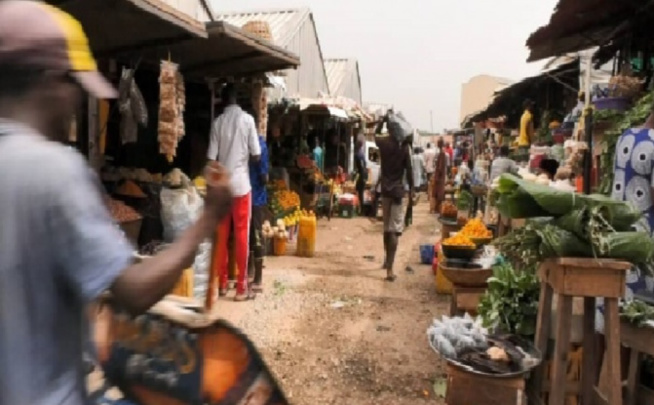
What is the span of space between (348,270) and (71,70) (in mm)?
7920

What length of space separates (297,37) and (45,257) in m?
21.6

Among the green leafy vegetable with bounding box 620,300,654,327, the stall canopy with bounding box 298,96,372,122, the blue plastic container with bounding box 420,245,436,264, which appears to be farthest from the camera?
the stall canopy with bounding box 298,96,372,122

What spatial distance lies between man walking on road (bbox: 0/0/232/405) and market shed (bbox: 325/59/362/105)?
30.1m

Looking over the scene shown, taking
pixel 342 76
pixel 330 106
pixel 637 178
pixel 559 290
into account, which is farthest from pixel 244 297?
pixel 342 76

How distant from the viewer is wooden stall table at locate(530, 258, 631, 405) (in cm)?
333

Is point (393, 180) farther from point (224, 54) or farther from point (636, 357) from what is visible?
point (636, 357)

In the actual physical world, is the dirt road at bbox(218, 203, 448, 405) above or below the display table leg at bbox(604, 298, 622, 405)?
below

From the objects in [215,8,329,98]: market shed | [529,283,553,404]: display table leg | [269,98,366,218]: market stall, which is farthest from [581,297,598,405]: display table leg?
[215,8,329,98]: market shed

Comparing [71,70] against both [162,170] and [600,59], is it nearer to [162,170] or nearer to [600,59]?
[162,170]

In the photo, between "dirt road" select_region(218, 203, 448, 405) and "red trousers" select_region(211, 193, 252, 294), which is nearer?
"dirt road" select_region(218, 203, 448, 405)

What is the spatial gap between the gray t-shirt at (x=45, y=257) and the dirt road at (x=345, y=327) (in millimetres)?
3356

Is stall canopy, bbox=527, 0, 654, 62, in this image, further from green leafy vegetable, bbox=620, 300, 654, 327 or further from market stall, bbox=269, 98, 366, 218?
market stall, bbox=269, 98, 366, 218

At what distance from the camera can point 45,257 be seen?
1.17m

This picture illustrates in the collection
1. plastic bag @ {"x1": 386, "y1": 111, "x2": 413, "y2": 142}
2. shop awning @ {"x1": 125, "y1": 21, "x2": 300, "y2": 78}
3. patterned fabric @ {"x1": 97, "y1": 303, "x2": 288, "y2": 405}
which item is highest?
shop awning @ {"x1": 125, "y1": 21, "x2": 300, "y2": 78}
